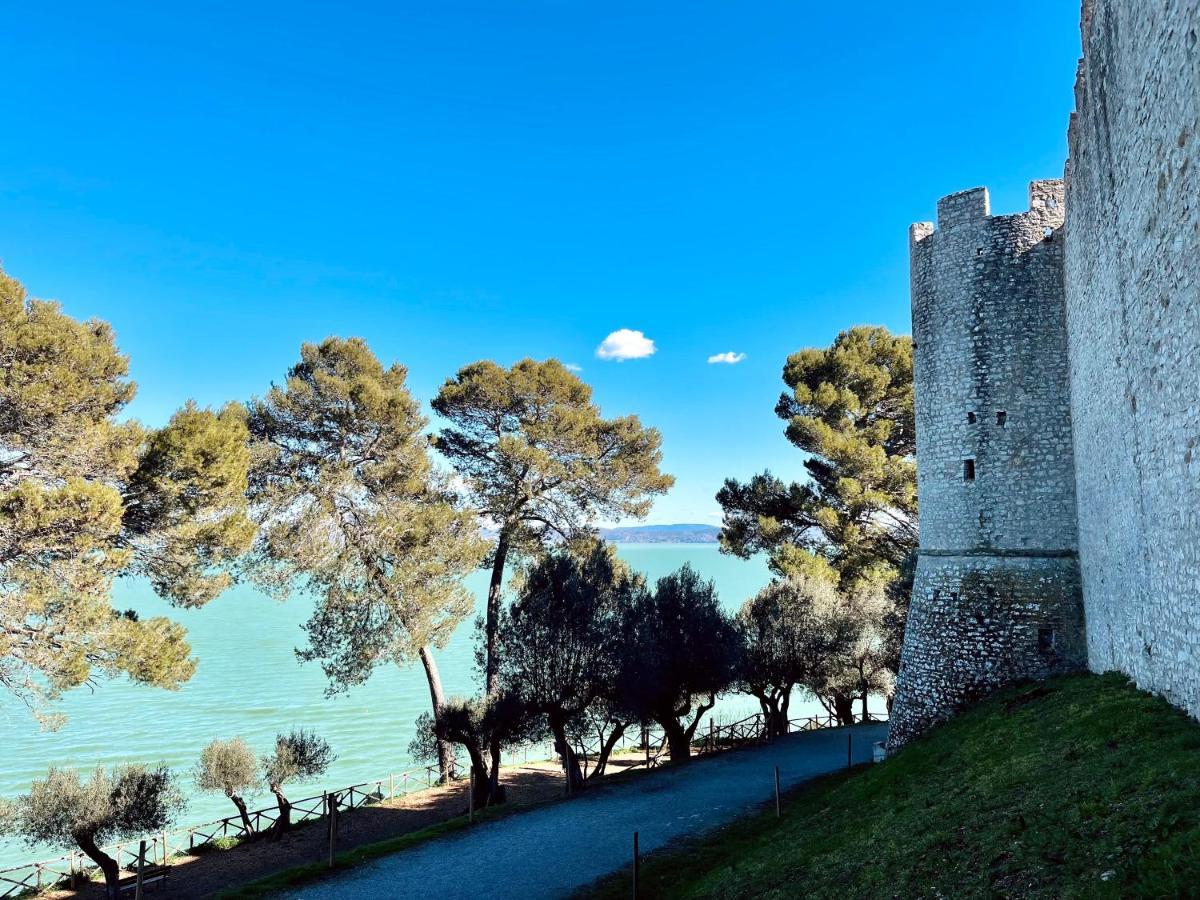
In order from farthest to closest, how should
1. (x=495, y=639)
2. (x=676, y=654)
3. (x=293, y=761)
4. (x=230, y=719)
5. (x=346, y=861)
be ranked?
1. (x=230, y=719)
2. (x=676, y=654)
3. (x=495, y=639)
4. (x=293, y=761)
5. (x=346, y=861)

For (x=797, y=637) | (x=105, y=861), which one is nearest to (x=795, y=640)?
(x=797, y=637)

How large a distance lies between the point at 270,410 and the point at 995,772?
63.8 feet

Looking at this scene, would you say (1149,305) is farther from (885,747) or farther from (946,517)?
(885,747)

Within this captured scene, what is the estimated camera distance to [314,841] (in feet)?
57.1

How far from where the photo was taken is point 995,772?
26.8ft

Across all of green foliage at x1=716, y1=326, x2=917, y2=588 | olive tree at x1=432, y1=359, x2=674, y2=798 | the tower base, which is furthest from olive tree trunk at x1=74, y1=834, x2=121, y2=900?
green foliage at x1=716, y1=326, x2=917, y2=588

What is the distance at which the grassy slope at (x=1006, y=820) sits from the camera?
4.82 m

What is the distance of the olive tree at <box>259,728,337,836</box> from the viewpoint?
18.2m

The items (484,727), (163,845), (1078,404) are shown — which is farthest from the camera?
(484,727)

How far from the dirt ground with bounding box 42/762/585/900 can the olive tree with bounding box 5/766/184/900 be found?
98cm

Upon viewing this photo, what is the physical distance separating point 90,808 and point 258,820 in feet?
17.0

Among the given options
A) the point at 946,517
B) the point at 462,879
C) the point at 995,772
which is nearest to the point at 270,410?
the point at 462,879

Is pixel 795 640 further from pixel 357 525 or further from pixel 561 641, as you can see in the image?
pixel 357 525

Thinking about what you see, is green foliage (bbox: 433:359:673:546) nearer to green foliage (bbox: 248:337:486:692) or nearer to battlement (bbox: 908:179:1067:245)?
green foliage (bbox: 248:337:486:692)
